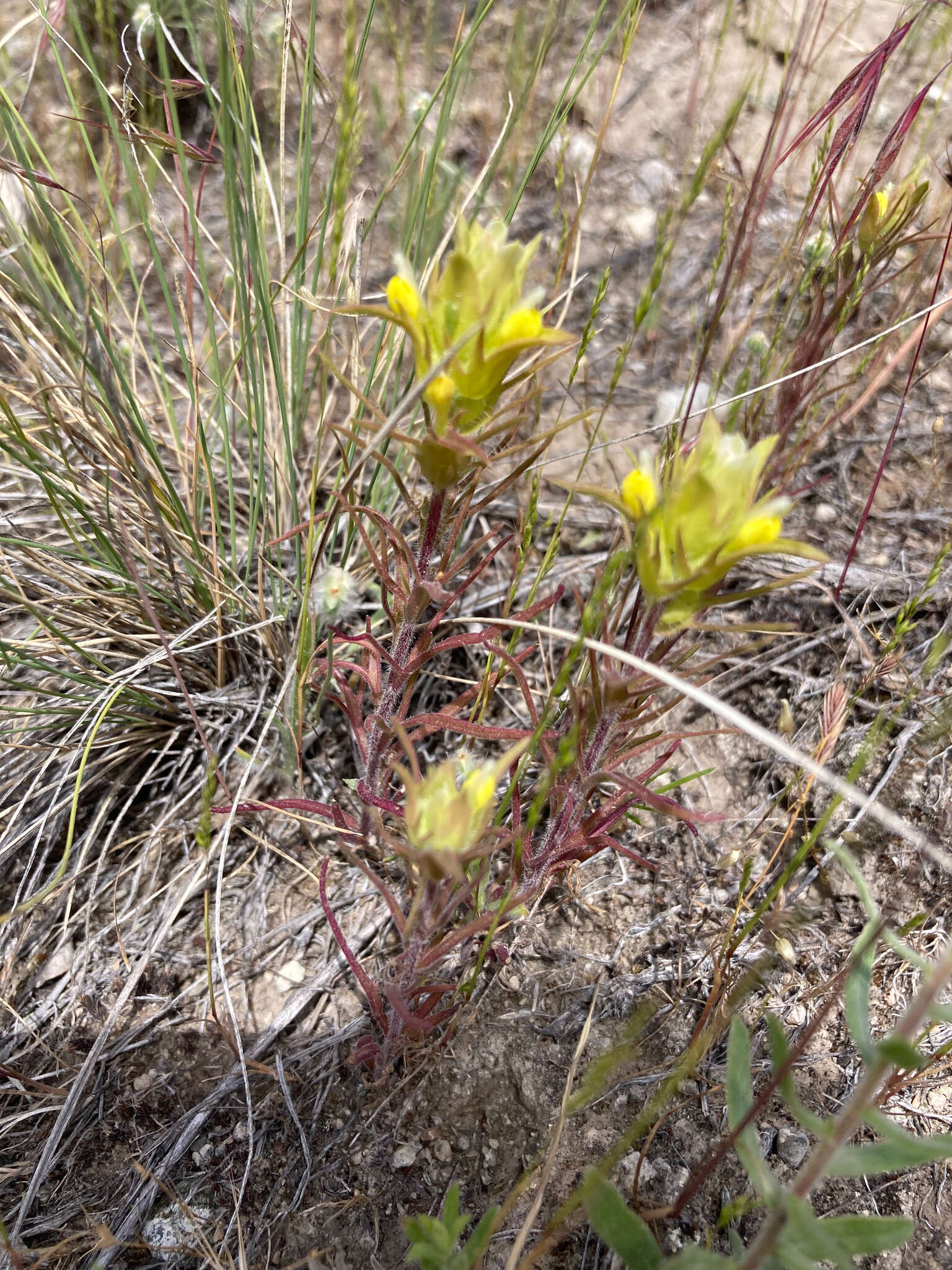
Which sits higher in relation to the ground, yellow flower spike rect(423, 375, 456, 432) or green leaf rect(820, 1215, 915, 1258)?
yellow flower spike rect(423, 375, 456, 432)

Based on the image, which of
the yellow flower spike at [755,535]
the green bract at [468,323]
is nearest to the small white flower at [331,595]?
the green bract at [468,323]

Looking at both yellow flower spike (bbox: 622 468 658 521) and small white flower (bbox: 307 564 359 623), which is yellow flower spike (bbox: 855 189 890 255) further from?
small white flower (bbox: 307 564 359 623)

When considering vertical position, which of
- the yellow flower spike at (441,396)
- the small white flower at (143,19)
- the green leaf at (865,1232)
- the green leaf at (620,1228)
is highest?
the small white flower at (143,19)

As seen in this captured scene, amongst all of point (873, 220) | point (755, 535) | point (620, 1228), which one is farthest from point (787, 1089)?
point (873, 220)

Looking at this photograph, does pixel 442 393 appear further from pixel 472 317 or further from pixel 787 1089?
pixel 787 1089

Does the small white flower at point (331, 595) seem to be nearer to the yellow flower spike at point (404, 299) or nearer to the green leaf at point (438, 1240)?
the yellow flower spike at point (404, 299)

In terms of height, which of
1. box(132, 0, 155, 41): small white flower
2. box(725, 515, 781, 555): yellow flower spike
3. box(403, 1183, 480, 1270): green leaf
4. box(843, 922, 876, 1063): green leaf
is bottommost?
box(403, 1183, 480, 1270): green leaf

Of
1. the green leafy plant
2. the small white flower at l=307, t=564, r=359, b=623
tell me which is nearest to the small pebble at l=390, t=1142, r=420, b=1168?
the green leafy plant
